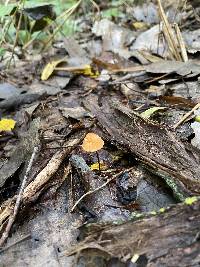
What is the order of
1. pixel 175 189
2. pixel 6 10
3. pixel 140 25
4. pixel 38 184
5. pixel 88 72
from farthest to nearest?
1. pixel 140 25
2. pixel 88 72
3. pixel 6 10
4. pixel 38 184
5. pixel 175 189

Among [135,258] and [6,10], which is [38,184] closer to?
[135,258]

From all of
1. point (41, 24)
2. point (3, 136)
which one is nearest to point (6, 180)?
point (3, 136)

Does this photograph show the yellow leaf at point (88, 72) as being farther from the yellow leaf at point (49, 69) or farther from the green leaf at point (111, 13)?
the green leaf at point (111, 13)

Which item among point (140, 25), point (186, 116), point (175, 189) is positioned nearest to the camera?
point (175, 189)

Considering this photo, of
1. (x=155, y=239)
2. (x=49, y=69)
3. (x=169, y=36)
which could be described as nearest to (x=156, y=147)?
A: (x=155, y=239)

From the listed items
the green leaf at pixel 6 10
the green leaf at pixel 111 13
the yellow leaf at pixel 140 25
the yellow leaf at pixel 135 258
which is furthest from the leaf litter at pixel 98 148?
→ the green leaf at pixel 111 13

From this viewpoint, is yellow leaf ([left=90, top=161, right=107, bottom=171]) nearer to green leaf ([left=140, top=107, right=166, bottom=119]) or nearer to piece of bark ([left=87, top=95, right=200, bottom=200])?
piece of bark ([left=87, top=95, right=200, bottom=200])

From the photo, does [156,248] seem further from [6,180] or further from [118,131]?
[6,180]
